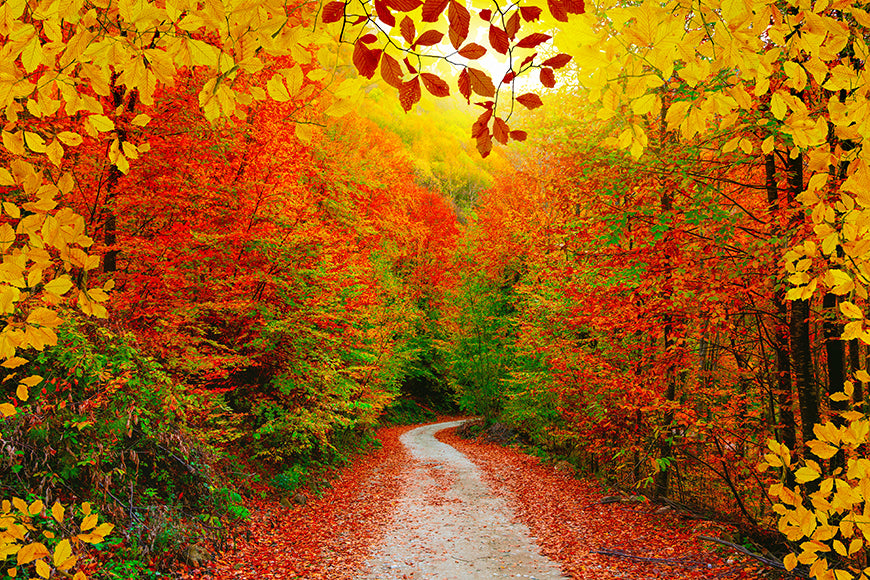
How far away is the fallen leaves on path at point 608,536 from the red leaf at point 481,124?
5.82m

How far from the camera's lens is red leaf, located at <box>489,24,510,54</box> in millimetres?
1082

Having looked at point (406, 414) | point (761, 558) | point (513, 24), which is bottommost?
point (406, 414)

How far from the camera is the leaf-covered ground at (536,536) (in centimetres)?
543

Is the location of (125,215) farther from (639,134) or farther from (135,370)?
(639,134)

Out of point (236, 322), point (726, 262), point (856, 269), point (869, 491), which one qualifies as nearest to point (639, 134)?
point (856, 269)

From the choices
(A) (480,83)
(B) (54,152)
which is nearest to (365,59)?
(A) (480,83)

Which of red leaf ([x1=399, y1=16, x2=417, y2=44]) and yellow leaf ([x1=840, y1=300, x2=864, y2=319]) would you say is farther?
yellow leaf ([x1=840, y1=300, x2=864, y2=319])

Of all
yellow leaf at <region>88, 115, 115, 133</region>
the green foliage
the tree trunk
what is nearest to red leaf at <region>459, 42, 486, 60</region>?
yellow leaf at <region>88, 115, 115, 133</region>

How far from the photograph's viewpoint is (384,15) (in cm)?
100

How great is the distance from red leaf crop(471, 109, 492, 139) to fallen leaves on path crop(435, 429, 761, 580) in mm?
5820

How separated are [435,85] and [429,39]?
9cm

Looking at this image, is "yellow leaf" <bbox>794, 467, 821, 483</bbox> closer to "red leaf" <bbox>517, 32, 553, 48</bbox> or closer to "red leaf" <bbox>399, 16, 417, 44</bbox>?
"red leaf" <bbox>517, 32, 553, 48</bbox>

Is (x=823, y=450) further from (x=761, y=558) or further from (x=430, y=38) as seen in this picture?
(x=761, y=558)

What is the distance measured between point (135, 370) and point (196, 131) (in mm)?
3503
